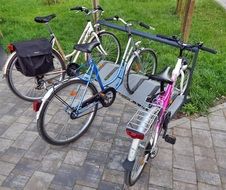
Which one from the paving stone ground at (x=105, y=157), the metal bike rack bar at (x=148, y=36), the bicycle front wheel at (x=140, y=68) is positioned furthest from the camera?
the bicycle front wheel at (x=140, y=68)

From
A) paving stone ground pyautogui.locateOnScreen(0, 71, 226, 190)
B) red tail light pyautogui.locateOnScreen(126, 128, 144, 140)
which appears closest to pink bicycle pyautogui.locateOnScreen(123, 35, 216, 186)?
red tail light pyautogui.locateOnScreen(126, 128, 144, 140)

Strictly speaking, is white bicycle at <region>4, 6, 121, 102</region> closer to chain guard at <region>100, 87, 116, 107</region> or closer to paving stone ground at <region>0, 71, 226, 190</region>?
paving stone ground at <region>0, 71, 226, 190</region>

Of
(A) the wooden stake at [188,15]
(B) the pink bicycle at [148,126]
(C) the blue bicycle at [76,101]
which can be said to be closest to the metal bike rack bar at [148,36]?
(C) the blue bicycle at [76,101]

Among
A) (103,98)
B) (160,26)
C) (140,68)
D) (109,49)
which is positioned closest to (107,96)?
(103,98)

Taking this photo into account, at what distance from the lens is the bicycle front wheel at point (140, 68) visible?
4469mm

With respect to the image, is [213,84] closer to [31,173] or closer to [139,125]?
[139,125]

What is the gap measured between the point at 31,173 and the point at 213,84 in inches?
127

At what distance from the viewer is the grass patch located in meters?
4.85

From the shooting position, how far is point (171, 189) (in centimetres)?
304

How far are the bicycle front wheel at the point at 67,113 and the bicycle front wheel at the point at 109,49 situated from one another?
1567 millimetres

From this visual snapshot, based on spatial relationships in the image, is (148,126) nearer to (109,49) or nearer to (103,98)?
(103,98)

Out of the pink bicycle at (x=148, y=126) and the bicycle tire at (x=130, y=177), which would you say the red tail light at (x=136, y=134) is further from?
the bicycle tire at (x=130, y=177)

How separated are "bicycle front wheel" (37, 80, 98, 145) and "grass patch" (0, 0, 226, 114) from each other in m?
1.54

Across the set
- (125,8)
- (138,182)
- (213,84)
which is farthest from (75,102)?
(125,8)
